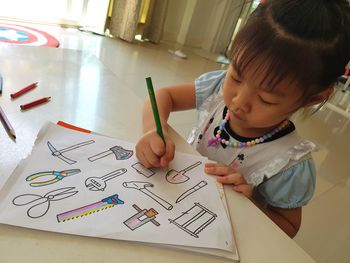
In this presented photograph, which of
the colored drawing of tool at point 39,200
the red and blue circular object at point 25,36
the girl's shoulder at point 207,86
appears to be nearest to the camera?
the colored drawing of tool at point 39,200

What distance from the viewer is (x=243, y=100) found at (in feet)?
1.84

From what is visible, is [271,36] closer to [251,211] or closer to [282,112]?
[282,112]

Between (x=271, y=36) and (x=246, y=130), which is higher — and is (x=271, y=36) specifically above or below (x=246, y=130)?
above

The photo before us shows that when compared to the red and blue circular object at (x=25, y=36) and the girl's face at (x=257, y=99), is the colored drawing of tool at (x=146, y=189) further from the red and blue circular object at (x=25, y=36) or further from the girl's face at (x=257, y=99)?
the red and blue circular object at (x=25, y=36)

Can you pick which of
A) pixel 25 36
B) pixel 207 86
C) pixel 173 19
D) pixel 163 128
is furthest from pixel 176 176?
pixel 173 19

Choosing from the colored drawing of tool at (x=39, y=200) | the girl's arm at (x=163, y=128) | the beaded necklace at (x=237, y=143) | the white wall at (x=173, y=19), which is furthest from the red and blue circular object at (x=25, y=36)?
the colored drawing of tool at (x=39, y=200)

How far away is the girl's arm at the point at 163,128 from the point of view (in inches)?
19.5

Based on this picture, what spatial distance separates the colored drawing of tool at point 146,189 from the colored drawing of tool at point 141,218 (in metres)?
0.02

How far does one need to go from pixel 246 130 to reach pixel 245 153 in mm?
53

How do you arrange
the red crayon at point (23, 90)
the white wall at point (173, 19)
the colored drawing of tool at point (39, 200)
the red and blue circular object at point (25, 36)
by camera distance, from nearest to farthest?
the colored drawing of tool at point (39, 200) → the red crayon at point (23, 90) → the red and blue circular object at point (25, 36) → the white wall at point (173, 19)

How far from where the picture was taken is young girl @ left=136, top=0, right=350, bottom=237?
0.51 meters

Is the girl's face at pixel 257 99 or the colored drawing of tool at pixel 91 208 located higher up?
the girl's face at pixel 257 99

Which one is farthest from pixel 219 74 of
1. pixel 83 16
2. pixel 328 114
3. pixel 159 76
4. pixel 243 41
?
pixel 83 16

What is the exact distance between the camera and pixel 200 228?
40 cm
